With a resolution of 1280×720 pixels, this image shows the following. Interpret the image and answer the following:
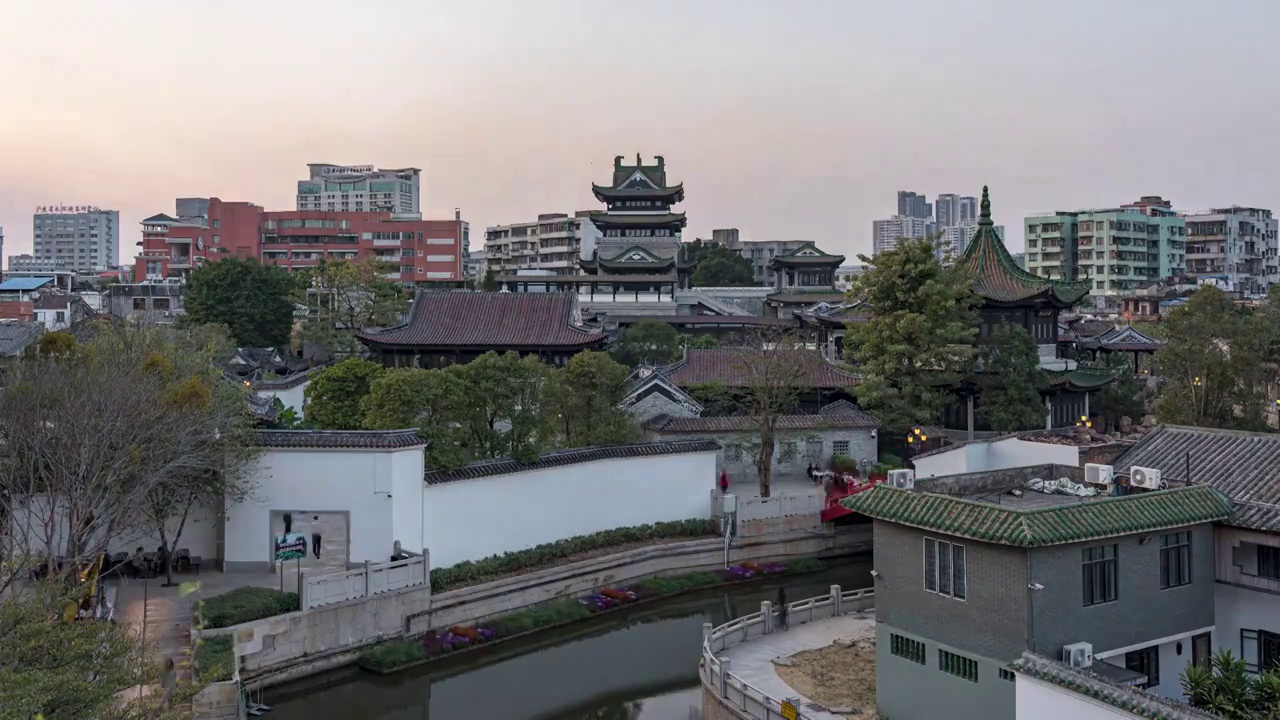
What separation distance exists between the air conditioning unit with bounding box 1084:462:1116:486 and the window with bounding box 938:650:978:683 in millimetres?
4177

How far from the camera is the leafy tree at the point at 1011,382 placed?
118 feet

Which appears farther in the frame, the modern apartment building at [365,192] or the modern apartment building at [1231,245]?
the modern apartment building at [365,192]

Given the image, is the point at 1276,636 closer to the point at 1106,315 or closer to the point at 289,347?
the point at 289,347

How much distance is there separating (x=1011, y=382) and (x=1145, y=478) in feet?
64.8

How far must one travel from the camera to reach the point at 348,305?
187 ft

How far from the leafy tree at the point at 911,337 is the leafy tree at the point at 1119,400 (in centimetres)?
778

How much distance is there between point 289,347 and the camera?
6194 cm

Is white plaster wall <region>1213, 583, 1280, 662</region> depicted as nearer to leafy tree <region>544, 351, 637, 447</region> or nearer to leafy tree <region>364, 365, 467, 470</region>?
leafy tree <region>364, 365, 467, 470</region>

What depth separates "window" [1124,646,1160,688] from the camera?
606 inches

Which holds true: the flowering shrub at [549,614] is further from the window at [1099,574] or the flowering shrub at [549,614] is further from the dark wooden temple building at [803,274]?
the dark wooden temple building at [803,274]

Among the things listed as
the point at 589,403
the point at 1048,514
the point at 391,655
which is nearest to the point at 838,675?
the point at 1048,514

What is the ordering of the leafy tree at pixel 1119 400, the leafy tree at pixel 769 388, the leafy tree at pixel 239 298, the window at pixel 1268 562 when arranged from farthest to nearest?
the leafy tree at pixel 239 298 → the leafy tree at pixel 1119 400 → the leafy tree at pixel 769 388 → the window at pixel 1268 562

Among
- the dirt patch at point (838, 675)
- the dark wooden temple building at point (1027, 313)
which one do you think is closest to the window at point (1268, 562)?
the dirt patch at point (838, 675)

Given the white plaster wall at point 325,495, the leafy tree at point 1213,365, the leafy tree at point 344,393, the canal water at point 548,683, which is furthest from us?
the leafy tree at point 1213,365
